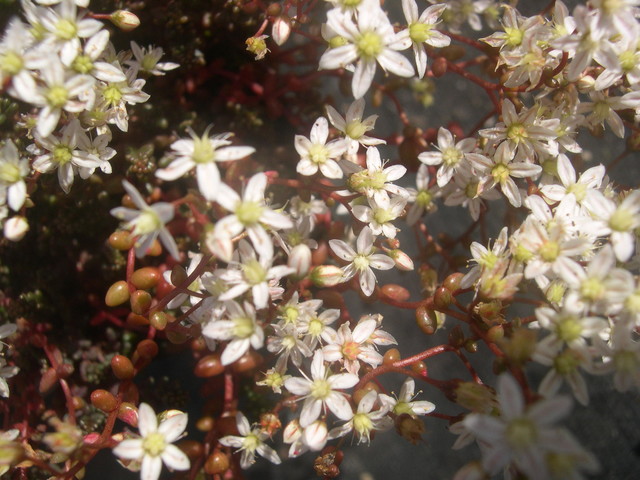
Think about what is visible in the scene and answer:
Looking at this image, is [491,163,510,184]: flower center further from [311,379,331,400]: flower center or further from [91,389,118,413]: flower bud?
[91,389,118,413]: flower bud

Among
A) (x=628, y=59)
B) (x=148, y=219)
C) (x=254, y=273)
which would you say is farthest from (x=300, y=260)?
(x=628, y=59)

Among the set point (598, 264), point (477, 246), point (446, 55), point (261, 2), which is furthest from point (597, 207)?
point (261, 2)

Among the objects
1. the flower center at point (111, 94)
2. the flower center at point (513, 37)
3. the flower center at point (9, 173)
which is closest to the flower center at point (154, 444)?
the flower center at point (9, 173)

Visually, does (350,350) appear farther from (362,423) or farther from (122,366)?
(122,366)

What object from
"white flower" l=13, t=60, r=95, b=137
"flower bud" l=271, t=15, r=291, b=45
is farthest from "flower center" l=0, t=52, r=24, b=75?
"flower bud" l=271, t=15, r=291, b=45

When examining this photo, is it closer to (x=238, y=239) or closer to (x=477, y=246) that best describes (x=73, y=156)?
(x=238, y=239)

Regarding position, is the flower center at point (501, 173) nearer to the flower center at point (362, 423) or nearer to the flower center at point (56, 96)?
the flower center at point (362, 423)
